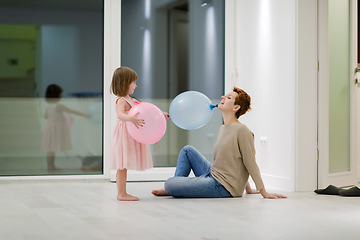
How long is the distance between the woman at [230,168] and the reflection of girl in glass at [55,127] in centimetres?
138

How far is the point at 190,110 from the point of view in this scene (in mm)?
2516

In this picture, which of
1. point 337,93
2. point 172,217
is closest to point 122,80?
point 172,217

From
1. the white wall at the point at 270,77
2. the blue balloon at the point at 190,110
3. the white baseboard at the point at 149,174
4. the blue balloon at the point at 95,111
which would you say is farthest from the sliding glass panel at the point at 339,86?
the blue balloon at the point at 95,111

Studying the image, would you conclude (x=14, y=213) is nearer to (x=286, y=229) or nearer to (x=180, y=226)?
(x=180, y=226)

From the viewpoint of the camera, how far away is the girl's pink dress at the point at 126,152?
2559 millimetres

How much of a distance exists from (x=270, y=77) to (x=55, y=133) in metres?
1.99

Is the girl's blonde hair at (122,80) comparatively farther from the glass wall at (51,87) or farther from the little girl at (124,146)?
the glass wall at (51,87)

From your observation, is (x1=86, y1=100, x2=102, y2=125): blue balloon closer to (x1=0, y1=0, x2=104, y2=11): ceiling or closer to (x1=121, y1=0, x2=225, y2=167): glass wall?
(x1=121, y1=0, x2=225, y2=167): glass wall

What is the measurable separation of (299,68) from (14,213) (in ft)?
7.27

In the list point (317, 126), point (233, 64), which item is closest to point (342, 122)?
point (317, 126)

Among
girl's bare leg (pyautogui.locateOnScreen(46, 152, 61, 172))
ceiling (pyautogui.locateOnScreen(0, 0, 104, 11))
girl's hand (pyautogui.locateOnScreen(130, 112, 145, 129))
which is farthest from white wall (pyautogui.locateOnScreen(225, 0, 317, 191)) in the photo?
girl's bare leg (pyautogui.locateOnScreen(46, 152, 61, 172))

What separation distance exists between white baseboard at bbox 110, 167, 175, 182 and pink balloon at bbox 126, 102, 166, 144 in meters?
1.24

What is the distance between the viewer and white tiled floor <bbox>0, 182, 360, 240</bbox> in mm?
1662

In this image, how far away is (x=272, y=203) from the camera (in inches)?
97.0
